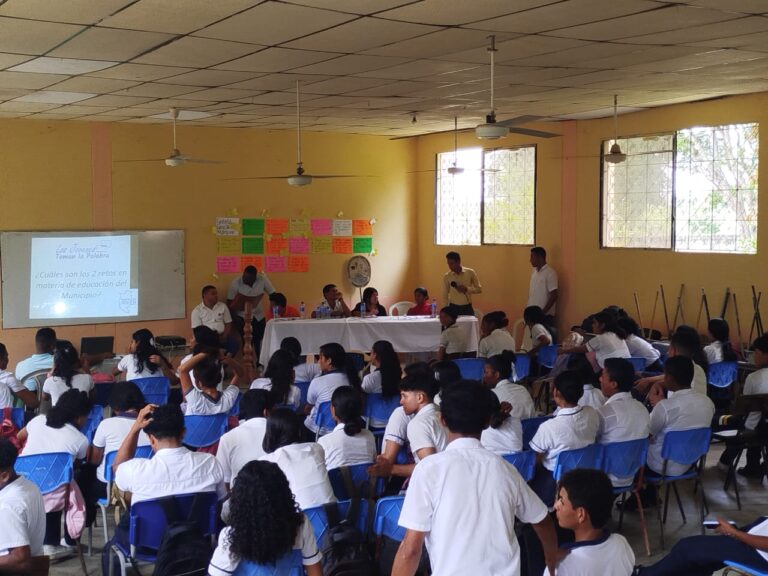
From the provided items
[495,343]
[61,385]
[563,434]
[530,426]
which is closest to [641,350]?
[495,343]

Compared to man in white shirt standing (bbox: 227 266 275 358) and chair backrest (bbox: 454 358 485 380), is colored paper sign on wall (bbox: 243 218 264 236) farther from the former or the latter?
chair backrest (bbox: 454 358 485 380)

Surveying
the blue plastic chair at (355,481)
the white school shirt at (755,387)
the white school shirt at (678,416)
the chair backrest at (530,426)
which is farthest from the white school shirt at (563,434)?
the white school shirt at (755,387)

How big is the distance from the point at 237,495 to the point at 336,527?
1.02 m

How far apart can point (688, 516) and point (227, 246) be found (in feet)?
24.2

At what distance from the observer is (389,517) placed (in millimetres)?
3715

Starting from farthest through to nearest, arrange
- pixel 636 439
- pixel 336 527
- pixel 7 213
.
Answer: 1. pixel 7 213
2. pixel 636 439
3. pixel 336 527

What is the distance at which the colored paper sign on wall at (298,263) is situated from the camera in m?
12.1

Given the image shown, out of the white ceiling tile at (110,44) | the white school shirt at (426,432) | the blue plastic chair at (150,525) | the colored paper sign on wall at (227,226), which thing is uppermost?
the white ceiling tile at (110,44)

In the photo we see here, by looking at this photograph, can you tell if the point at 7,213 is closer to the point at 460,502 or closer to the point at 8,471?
the point at 8,471

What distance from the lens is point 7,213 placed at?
1001cm

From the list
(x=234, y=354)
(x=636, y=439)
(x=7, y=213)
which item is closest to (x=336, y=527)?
(x=636, y=439)

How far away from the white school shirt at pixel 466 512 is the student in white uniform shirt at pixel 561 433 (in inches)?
86.0

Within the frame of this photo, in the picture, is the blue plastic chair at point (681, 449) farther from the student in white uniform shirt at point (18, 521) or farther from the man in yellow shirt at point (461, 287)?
the man in yellow shirt at point (461, 287)

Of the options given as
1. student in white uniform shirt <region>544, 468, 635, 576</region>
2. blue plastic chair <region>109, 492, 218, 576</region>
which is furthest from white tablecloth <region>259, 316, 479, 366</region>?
student in white uniform shirt <region>544, 468, 635, 576</region>
